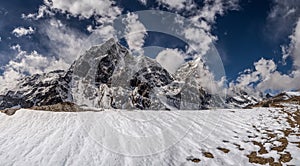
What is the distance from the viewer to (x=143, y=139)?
18031 millimetres

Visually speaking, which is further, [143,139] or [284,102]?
[284,102]

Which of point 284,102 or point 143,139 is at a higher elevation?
point 284,102

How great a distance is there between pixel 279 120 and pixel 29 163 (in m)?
20.0

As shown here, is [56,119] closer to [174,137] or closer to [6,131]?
[6,131]

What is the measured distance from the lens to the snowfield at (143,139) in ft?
48.1

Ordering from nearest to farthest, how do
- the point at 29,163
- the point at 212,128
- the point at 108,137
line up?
the point at 29,163
the point at 108,137
the point at 212,128

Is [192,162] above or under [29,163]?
above

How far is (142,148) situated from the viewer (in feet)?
53.9

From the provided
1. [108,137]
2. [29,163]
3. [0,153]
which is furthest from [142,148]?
[0,153]

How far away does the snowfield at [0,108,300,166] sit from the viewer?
48.1 ft

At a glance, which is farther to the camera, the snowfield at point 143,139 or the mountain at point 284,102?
the mountain at point 284,102

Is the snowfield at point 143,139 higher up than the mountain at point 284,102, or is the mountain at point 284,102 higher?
the mountain at point 284,102

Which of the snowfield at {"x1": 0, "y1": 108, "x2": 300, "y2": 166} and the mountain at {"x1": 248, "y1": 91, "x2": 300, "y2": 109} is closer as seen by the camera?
the snowfield at {"x1": 0, "y1": 108, "x2": 300, "y2": 166}

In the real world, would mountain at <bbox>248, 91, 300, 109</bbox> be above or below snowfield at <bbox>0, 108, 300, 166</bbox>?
above
